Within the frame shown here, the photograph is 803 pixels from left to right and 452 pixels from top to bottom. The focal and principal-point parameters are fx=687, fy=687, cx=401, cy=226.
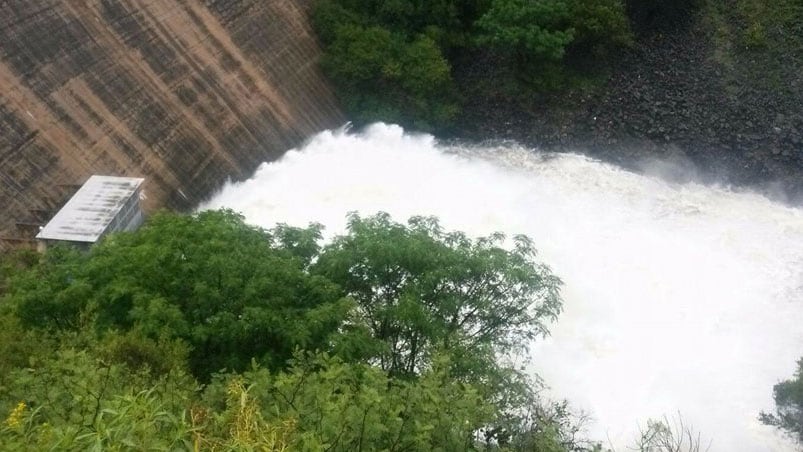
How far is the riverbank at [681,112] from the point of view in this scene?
1633 cm

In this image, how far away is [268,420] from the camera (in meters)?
4.12

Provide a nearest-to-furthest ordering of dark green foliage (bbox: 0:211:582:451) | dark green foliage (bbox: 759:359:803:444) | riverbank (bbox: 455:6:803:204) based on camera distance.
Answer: dark green foliage (bbox: 0:211:582:451), dark green foliage (bbox: 759:359:803:444), riverbank (bbox: 455:6:803:204)

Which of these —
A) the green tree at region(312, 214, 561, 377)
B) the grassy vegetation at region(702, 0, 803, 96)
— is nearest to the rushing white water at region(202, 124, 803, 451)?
the green tree at region(312, 214, 561, 377)

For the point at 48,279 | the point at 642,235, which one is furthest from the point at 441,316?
the point at 642,235

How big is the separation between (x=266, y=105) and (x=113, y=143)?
4215 millimetres

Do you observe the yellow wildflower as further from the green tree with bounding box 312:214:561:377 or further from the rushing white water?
the rushing white water

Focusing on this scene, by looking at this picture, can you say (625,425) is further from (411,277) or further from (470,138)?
(470,138)

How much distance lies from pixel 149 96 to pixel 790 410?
41.6 ft

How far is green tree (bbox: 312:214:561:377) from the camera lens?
771 cm

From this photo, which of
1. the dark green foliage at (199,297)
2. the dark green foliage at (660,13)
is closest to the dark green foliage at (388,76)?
the dark green foliage at (660,13)

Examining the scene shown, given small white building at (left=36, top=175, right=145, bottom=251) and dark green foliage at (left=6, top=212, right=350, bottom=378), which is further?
small white building at (left=36, top=175, right=145, bottom=251)

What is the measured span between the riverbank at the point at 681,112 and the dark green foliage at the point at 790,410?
6921mm

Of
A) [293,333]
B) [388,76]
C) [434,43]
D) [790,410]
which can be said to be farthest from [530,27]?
[293,333]

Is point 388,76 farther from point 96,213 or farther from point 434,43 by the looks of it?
point 96,213
